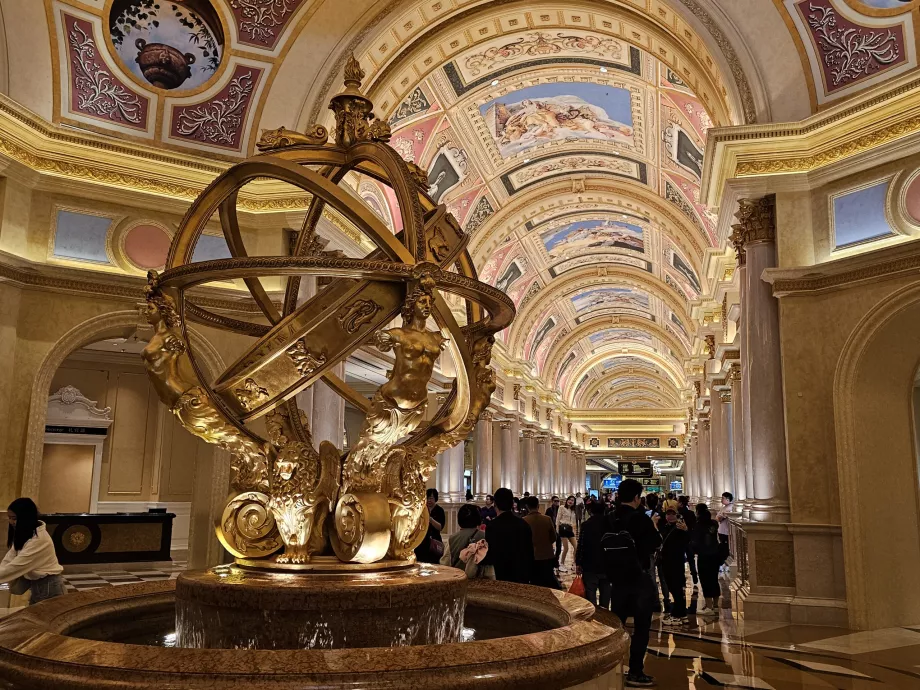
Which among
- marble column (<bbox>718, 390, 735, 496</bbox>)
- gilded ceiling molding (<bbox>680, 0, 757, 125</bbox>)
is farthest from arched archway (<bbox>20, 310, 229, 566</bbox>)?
marble column (<bbox>718, 390, 735, 496</bbox>)

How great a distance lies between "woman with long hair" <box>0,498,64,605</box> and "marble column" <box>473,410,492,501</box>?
17063mm

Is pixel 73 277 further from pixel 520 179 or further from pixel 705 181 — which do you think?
pixel 520 179

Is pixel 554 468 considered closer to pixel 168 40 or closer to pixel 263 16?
pixel 263 16

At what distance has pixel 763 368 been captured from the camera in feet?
29.7

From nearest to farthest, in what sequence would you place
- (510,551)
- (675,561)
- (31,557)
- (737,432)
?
(31,557) < (510,551) < (675,561) < (737,432)

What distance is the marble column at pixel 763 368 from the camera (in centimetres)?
876

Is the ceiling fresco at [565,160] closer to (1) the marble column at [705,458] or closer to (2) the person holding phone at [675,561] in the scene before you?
(1) the marble column at [705,458]

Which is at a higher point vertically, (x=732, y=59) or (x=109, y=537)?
(x=732, y=59)

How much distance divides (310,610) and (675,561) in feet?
20.0

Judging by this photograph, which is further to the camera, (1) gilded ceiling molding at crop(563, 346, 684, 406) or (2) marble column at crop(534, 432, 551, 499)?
(1) gilded ceiling molding at crop(563, 346, 684, 406)

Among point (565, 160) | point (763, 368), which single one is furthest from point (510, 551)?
point (565, 160)

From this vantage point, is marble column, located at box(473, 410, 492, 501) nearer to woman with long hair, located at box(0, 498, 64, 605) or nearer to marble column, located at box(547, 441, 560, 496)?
marble column, located at box(547, 441, 560, 496)

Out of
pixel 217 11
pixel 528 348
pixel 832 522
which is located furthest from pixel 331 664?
pixel 528 348

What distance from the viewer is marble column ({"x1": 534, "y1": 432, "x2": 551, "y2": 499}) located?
104 feet
